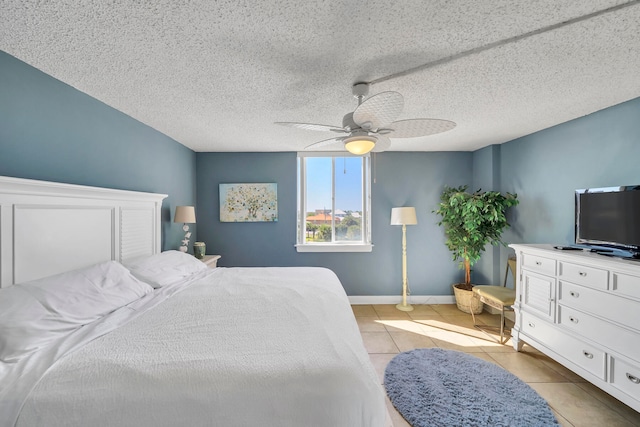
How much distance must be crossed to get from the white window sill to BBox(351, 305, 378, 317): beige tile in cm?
85

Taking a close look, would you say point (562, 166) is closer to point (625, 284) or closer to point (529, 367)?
point (625, 284)

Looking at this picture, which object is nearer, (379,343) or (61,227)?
(61,227)

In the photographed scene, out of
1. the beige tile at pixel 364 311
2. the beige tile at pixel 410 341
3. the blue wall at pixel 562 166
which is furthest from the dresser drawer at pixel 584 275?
the beige tile at pixel 364 311

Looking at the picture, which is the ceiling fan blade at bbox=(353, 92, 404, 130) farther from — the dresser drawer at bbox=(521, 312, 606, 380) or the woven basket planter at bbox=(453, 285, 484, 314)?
the woven basket planter at bbox=(453, 285, 484, 314)

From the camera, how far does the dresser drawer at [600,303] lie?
66.2 inches

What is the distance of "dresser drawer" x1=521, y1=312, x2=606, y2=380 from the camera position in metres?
1.86

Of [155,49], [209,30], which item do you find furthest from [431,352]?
[155,49]

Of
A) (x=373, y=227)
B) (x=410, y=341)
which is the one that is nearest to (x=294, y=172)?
(x=373, y=227)

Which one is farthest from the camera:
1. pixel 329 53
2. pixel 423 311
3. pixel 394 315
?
pixel 423 311

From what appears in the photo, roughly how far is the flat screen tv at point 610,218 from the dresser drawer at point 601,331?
1.83 feet

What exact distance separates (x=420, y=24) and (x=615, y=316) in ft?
7.59

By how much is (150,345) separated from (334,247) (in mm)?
2985

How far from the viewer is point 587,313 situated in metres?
1.94

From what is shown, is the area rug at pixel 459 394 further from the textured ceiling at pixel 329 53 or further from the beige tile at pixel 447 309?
the textured ceiling at pixel 329 53
